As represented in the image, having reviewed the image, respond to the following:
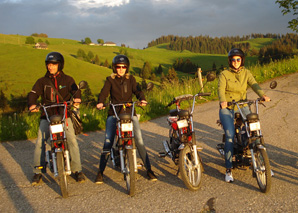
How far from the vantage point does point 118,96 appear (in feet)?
16.9

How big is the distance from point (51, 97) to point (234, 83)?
295cm

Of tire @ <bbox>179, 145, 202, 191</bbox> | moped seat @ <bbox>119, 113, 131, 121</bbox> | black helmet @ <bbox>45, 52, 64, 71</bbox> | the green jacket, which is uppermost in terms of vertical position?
black helmet @ <bbox>45, 52, 64, 71</bbox>

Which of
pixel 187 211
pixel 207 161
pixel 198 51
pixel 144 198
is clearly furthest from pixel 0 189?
pixel 198 51

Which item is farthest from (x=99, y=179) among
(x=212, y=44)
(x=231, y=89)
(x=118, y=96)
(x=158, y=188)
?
(x=212, y=44)

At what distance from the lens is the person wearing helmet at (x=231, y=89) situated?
4.94m

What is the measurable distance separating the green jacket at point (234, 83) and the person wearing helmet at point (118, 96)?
130 cm

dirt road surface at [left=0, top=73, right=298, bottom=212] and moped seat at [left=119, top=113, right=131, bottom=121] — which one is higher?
moped seat at [left=119, top=113, right=131, bottom=121]

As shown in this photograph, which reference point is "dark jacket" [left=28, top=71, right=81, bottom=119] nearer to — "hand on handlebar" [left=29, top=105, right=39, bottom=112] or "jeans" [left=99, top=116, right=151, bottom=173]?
"hand on handlebar" [left=29, top=105, right=39, bottom=112]

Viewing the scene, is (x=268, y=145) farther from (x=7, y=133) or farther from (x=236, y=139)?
(x=7, y=133)

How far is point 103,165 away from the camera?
5.08 meters

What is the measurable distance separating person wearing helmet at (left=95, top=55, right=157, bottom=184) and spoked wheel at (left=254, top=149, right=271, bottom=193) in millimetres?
1565

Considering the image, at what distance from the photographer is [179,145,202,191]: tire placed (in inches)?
173

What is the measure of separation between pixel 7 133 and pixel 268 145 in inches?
250

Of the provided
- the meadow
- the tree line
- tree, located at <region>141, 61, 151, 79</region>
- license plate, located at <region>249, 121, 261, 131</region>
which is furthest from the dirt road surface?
the tree line
